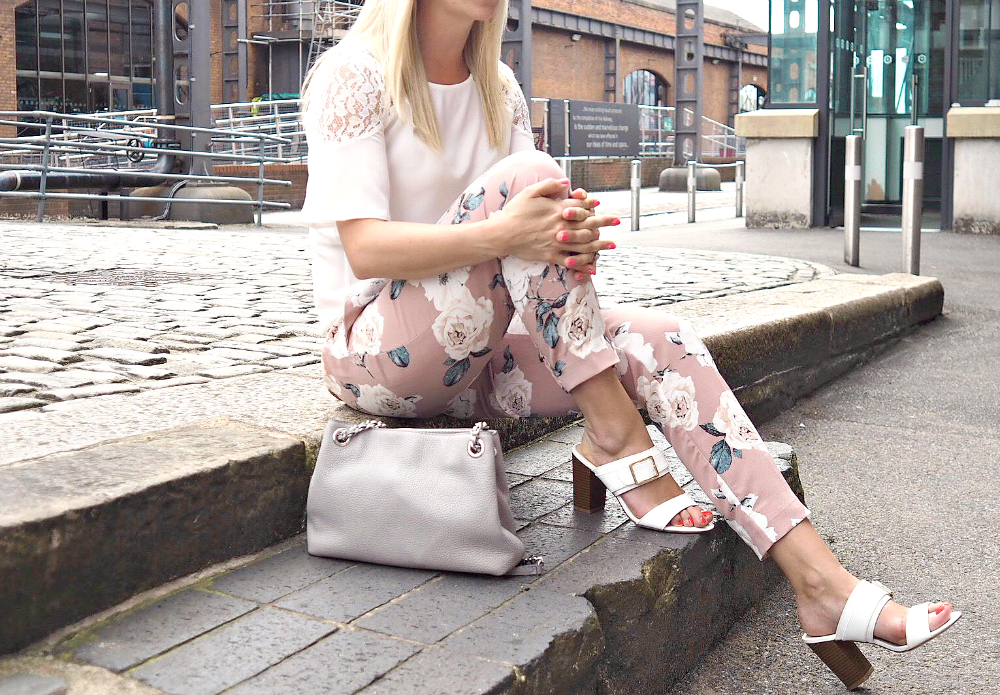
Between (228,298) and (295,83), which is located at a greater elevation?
(295,83)

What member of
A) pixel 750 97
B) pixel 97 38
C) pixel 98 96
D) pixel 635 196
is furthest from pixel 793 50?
pixel 750 97

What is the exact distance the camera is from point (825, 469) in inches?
129

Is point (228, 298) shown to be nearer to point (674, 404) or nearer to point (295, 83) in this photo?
point (674, 404)

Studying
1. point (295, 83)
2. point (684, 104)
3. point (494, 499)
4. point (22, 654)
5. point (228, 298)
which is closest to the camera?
point (22, 654)

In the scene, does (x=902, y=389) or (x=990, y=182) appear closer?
(x=902, y=389)

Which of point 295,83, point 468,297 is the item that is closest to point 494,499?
point 468,297

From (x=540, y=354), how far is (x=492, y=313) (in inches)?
4.9

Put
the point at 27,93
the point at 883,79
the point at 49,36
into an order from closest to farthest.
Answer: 1. the point at 883,79
2. the point at 27,93
3. the point at 49,36

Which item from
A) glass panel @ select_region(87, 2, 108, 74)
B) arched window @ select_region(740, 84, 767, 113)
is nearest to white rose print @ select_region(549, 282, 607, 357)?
glass panel @ select_region(87, 2, 108, 74)

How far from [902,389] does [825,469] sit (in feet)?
3.76

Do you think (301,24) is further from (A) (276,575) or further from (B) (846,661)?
(B) (846,661)

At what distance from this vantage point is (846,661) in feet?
6.38

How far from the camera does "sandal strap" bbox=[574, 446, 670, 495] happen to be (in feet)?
6.83

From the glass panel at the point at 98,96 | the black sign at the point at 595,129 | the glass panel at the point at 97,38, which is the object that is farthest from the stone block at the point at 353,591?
the glass panel at the point at 98,96
